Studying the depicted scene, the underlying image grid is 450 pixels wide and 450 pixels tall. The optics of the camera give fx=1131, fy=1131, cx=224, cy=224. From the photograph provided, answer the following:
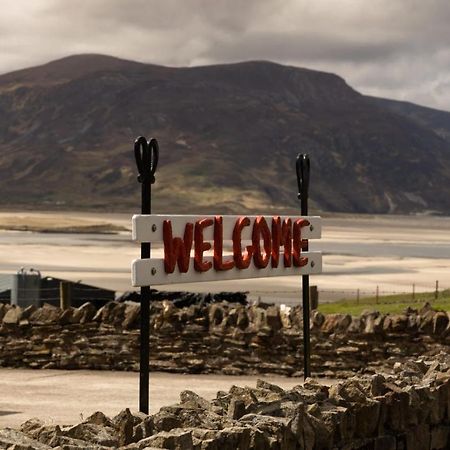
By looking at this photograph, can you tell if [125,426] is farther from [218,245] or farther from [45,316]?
[45,316]

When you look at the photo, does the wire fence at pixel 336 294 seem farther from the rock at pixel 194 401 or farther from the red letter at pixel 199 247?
the rock at pixel 194 401

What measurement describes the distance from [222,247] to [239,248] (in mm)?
398

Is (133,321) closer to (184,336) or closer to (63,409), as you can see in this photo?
(184,336)

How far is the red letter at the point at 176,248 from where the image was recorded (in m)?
12.6

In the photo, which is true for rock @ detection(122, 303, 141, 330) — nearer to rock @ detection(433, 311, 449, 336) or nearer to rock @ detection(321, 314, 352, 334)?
rock @ detection(321, 314, 352, 334)

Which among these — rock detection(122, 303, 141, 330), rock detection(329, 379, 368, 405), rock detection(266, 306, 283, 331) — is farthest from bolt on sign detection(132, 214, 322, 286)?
rock detection(122, 303, 141, 330)

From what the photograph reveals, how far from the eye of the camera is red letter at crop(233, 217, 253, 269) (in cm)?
1412

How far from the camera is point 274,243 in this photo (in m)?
15.2

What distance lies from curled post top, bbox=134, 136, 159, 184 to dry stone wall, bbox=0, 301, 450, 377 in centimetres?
865

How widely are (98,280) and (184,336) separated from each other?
4778 centimetres

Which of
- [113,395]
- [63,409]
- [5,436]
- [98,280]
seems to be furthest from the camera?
[98,280]

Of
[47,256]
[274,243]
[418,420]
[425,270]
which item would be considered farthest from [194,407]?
[47,256]

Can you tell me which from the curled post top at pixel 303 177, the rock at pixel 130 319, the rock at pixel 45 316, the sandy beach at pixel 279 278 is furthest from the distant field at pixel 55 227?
the curled post top at pixel 303 177

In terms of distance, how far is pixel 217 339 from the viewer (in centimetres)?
2089
